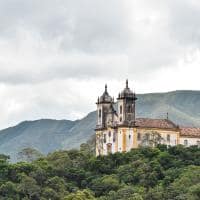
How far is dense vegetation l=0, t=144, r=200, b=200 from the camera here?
9794cm

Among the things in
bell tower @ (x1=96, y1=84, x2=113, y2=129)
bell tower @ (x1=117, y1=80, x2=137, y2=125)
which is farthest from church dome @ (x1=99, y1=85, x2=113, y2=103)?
bell tower @ (x1=117, y1=80, x2=137, y2=125)

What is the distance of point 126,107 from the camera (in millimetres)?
121625

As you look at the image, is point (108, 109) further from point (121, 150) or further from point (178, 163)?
point (178, 163)

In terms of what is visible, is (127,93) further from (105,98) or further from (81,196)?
(81,196)

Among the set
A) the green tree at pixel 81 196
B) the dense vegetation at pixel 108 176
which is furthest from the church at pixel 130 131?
the green tree at pixel 81 196

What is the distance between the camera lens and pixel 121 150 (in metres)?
121

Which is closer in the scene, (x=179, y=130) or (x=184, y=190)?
(x=184, y=190)

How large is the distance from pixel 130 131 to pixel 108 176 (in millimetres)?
14356

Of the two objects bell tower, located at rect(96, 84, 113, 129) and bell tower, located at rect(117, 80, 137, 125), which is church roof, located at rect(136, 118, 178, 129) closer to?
bell tower, located at rect(117, 80, 137, 125)

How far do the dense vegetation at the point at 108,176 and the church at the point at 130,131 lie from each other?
3121mm

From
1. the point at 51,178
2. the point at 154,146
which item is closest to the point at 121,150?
the point at 154,146

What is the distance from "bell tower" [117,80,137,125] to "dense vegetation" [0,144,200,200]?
5.98 meters

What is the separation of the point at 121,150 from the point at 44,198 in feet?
79.9

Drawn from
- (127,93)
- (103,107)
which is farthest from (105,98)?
(127,93)
